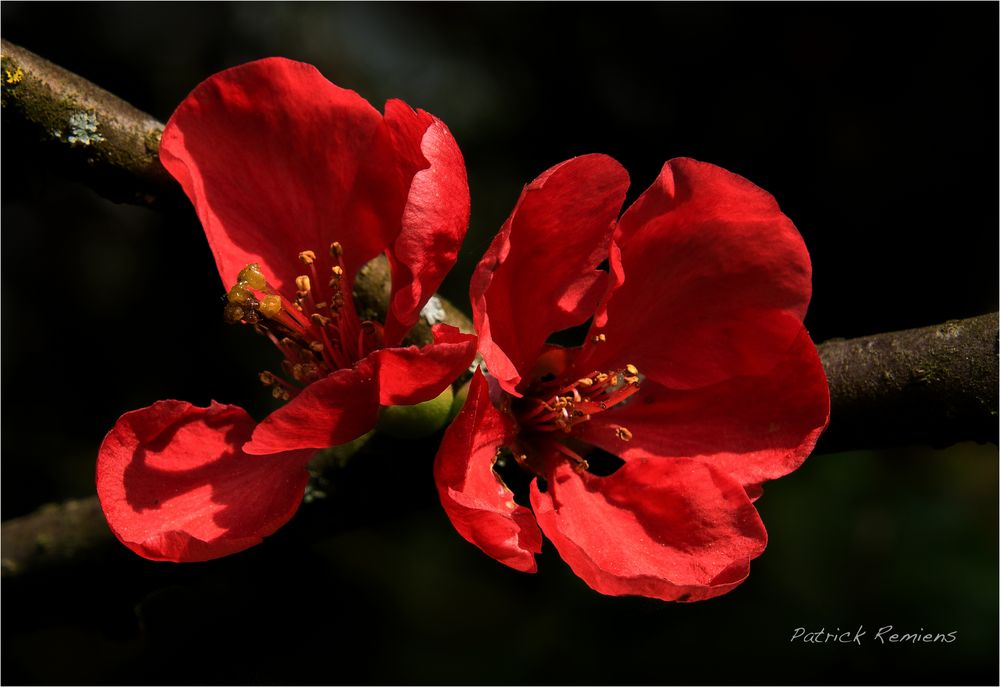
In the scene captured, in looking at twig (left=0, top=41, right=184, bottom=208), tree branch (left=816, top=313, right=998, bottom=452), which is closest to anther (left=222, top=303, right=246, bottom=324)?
twig (left=0, top=41, right=184, bottom=208)

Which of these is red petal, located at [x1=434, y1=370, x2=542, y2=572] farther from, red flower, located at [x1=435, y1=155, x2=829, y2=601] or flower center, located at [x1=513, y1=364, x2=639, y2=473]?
flower center, located at [x1=513, y1=364, x2=639, y2=473]

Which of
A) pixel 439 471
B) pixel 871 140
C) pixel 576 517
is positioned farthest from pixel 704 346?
pixel 871 140

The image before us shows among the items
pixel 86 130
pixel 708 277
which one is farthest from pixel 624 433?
pixel 86 130

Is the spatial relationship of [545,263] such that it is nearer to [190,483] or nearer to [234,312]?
[234,312]

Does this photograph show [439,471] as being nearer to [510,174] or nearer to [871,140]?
[510,174]

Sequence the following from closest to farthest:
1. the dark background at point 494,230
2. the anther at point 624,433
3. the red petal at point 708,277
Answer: the red petal at point 708,277
the anther at point 624,433
the dark background at point 494,230

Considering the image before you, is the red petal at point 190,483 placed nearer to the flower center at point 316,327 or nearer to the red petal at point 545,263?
the flower center at point 316,327

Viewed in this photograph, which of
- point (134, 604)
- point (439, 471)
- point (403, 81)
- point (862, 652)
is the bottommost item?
point (862, 652)

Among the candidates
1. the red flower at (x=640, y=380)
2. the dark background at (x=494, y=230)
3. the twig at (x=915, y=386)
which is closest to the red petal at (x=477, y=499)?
the red flower at (x=640, y=380)
